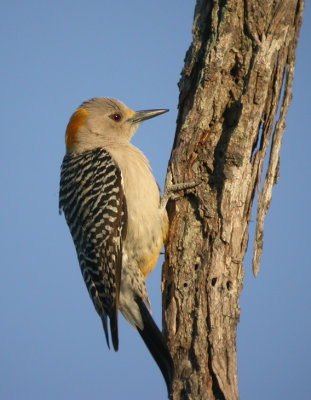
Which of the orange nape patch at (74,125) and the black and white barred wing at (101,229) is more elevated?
the orange nape patch at (74,125)

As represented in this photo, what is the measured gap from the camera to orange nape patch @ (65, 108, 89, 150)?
570cm

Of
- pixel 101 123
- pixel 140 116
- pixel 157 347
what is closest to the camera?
pixel 157 347

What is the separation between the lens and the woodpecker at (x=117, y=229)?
471 cm

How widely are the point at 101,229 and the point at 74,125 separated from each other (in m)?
1.59

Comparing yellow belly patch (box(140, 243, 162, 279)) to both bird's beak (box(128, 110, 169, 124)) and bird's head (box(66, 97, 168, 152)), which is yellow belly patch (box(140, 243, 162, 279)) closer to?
bird's head (box(66, 97, 168, 152))

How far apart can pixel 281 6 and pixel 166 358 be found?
318cm

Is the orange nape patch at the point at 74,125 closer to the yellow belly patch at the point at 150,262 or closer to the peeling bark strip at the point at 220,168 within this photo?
the peeling bark strip at the point at 220,168

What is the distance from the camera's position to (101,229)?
475cm

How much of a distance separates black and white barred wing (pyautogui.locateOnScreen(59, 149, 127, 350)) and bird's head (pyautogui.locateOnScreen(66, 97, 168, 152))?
54 centimetres

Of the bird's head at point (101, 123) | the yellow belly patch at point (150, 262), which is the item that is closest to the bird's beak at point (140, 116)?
the bird's head at point (101, 123)

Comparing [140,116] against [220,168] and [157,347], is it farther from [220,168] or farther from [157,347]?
[157,347]

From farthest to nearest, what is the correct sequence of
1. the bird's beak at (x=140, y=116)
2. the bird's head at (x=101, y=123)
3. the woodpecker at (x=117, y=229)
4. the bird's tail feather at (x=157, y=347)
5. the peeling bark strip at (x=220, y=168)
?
the bird's beak at (x=140, y=116), the bird's head at (x=101, y=123), the woodpecker at (x=117, y=229), the bird's tail feather at (x=157, y=347), the peeling bark strip at (x=220, y=168)

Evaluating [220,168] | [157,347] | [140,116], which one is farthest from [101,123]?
[157,347]

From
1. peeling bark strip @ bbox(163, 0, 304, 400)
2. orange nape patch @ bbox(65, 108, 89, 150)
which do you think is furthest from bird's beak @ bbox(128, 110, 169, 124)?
peeling bark strip @ bbox(163, 0, 304, 400)
